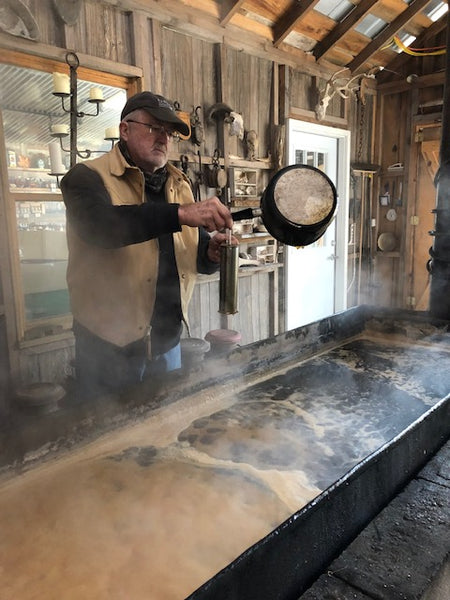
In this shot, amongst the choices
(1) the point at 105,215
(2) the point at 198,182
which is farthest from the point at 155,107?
(2) the point at 198,182

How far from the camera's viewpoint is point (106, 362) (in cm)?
204

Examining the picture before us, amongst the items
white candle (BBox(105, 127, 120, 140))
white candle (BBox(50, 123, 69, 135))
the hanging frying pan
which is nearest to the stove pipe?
the hanging frying pan

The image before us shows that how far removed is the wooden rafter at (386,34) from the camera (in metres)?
4.49

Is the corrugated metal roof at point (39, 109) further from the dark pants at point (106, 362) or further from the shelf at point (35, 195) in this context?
the dark pants at point (106, 362)

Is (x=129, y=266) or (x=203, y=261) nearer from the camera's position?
(x=129, y=266)

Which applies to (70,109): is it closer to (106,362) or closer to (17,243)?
(17,243)

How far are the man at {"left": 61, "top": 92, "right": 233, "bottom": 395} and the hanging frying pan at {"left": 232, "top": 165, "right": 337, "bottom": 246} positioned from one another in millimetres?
340

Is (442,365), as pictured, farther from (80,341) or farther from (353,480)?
(80,341)

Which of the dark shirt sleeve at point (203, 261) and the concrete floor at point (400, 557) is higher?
the dark shirt sleeve at point (203, 261)

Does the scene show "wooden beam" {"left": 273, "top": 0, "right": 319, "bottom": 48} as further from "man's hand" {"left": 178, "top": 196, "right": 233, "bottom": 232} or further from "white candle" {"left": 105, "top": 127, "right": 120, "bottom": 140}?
"man's hand" {"left": 178, "top": 196, "right": 233, "bottom": 232}

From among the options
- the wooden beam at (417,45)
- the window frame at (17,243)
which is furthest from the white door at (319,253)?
the window frame at (17,243)

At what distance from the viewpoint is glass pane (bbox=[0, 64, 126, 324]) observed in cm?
293

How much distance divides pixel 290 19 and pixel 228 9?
70cm

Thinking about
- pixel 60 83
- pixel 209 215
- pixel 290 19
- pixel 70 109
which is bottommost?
pixel 209 215
